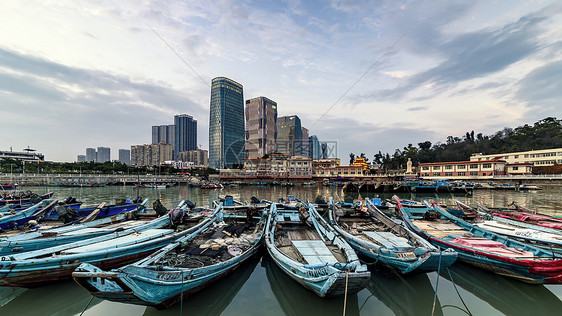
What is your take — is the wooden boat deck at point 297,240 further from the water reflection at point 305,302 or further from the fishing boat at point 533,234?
the fishing boat at point 533,234

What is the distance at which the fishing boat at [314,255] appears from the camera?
5352 millimetres

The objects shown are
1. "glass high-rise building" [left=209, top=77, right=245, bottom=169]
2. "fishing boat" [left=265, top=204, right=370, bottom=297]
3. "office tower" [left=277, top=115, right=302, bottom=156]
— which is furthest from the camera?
"office tower" [left=277, top=115, right=302, bottom=156]

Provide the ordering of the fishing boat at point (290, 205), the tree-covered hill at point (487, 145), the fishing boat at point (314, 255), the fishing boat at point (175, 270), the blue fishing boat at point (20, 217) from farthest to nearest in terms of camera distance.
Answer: the tree-covered hill at point (487, 145)
the fishing boat at point (290, 205)
the blue fishing boat at point (20, 217)
the fishing boat at point (314, 255)
the fishing boat at point (175, 270)

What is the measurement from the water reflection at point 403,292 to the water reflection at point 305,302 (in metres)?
0.94

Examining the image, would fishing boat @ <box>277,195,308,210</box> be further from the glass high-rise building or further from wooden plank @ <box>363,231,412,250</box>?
the glass high-rise building

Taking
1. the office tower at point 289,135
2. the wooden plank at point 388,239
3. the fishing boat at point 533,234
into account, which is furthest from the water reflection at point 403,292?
the office tower at point 289,135

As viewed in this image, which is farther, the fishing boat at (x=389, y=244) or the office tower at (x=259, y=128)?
the office tower at (x=259, y=128)

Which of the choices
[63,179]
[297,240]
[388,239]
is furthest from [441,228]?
[63,179]

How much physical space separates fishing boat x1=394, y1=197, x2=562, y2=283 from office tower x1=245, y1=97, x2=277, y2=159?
128 m

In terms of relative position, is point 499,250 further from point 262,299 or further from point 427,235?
point 262,299

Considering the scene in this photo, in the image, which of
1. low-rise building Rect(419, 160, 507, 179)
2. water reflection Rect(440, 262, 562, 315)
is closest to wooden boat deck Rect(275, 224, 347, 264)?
water reflection Rect(440, 262, 562, 315)

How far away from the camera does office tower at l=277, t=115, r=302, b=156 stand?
542ft

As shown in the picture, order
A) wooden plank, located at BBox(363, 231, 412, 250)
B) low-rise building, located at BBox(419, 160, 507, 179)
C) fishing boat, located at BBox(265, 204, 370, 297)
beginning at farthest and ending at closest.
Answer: low-rise building, located at BBox(419, 160, 507, 179), wooden plank, located at BBox(363, 231, 412, 250), fishing boat, located at BBox(265, 204, 370, 297)

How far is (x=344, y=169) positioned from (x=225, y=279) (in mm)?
74088
